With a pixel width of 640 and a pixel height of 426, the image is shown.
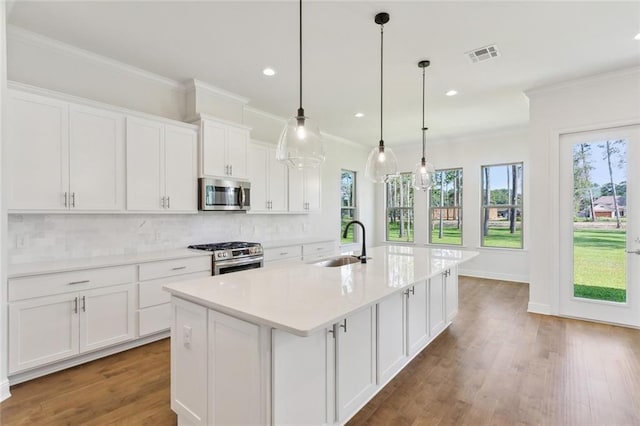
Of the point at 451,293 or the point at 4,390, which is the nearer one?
the point at 4,390

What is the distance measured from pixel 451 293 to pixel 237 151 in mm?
3243

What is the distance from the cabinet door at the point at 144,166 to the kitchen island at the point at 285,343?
1.72m

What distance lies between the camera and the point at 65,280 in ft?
8.57

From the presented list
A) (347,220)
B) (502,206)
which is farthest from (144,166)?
(502,206)

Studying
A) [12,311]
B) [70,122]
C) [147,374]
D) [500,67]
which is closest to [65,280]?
[12,311]

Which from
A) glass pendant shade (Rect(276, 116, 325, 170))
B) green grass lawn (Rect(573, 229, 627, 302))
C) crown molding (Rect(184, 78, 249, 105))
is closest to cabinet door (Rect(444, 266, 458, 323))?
green grass lawn (Rect(573, 229, 627, 302))

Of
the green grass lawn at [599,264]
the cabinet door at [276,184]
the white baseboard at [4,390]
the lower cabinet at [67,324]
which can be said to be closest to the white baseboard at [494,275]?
the green grass lawn at [599,264]

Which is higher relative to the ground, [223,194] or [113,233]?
[223,194]

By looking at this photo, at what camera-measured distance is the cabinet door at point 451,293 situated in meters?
3.54

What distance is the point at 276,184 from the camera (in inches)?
195

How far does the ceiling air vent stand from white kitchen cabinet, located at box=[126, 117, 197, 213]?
322cm

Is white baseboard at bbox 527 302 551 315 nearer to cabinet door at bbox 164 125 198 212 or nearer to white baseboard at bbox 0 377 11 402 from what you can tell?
cabinet door at bbox 164 125 198 212

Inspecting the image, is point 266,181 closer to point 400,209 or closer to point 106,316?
point 106,316

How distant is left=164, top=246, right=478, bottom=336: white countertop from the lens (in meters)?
1.43
